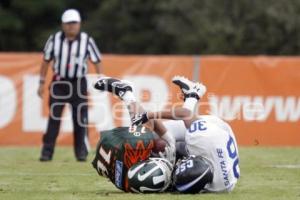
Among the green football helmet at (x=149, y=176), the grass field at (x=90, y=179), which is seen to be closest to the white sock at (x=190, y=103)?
the green football helmet at (x=149, y=176)

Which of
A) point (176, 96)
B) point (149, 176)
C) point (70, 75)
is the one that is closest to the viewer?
point (149, 176)

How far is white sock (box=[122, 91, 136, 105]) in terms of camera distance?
28.8 ft

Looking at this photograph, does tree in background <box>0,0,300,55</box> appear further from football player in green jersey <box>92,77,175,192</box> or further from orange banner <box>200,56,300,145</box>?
football player in green jersey <box>92,77,175,192</box>

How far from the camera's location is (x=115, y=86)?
8938 mm

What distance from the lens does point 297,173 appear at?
32.4 feet

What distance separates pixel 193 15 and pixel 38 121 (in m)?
23.1

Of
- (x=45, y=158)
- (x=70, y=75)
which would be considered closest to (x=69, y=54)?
(x=70, y=75)

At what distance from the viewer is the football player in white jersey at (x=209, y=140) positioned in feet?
26.6

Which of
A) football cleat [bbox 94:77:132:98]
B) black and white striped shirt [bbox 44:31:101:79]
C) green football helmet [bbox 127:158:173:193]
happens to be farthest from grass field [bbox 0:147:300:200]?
black and white striped shirt [bbox 44:31:101:79]

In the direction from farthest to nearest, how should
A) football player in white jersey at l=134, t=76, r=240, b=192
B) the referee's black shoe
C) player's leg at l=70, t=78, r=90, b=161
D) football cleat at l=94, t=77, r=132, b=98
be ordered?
player's leg at l=70, t=78, r=90, b=161, the referee's black shoe, football cleat at l=94, t=77, r=132, b=98, football player in white jersey at l=134, t=76, r=240, b=192

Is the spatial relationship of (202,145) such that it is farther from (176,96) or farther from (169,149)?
(176,96)

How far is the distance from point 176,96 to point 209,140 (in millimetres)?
6707

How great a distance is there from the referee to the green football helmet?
3803mm

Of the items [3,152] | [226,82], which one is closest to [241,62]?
[226,82]
